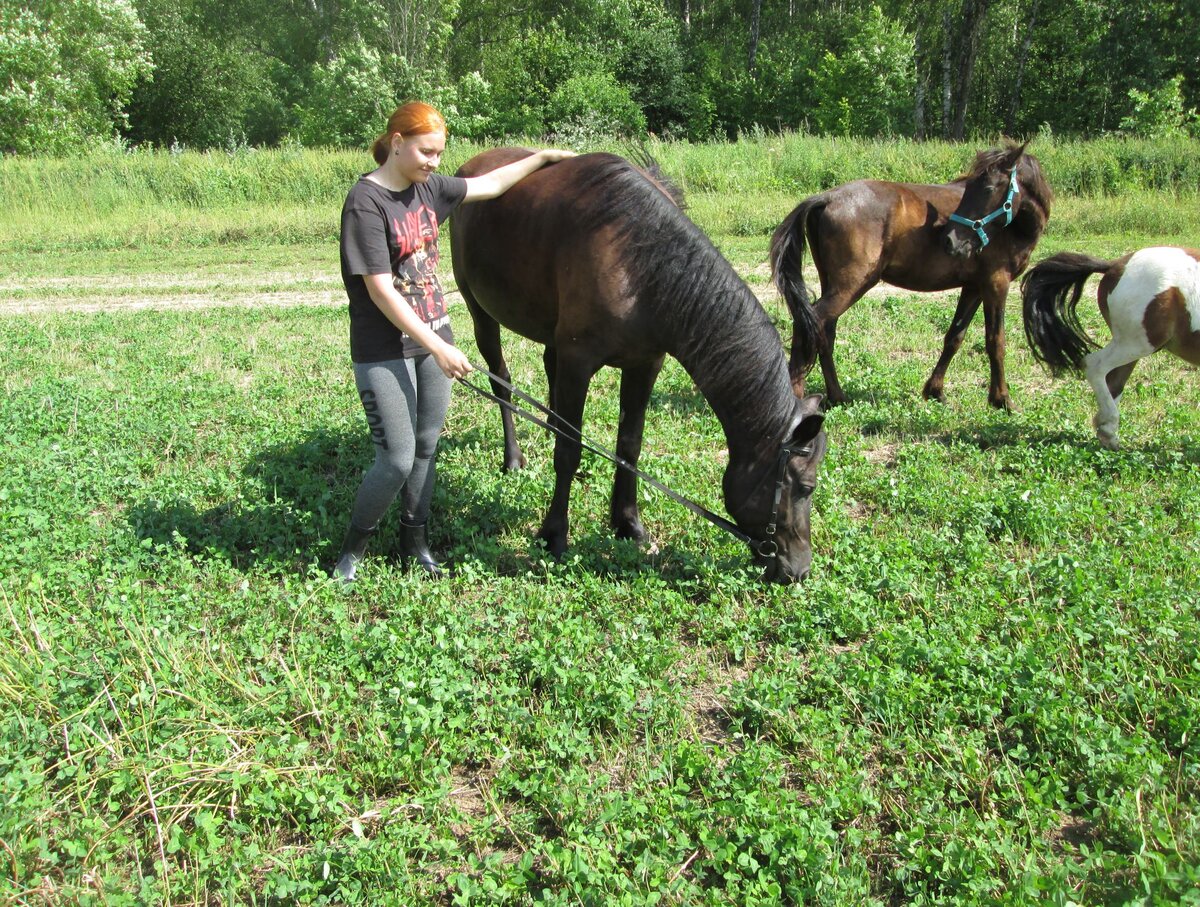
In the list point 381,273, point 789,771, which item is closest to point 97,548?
point 381,273

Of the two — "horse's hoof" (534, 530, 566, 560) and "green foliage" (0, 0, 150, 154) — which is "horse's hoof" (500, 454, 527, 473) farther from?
"green foliage" (0, 0, 150, 154)

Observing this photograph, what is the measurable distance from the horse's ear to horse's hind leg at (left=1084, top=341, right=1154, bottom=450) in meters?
3.00

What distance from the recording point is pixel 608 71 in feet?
107

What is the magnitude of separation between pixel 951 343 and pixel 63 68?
110ft

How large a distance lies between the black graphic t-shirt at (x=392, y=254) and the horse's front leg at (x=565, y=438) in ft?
2.10

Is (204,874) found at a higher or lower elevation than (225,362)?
lower

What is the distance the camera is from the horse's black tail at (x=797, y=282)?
5.64 metres

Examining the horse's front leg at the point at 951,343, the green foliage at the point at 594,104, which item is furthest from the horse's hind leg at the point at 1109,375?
the green foliage at the point at 594,104

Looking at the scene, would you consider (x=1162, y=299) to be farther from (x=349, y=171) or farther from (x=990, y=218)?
(x=349, y=171)

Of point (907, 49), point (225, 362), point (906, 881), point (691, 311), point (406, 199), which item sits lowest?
point (906, 881)

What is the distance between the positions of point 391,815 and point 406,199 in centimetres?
262

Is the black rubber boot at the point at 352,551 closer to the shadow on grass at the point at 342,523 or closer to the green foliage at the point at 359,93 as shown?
the shadow on grass at the point at 342,523

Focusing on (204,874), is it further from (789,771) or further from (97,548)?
(97,548)

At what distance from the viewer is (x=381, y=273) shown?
3.52 metres
